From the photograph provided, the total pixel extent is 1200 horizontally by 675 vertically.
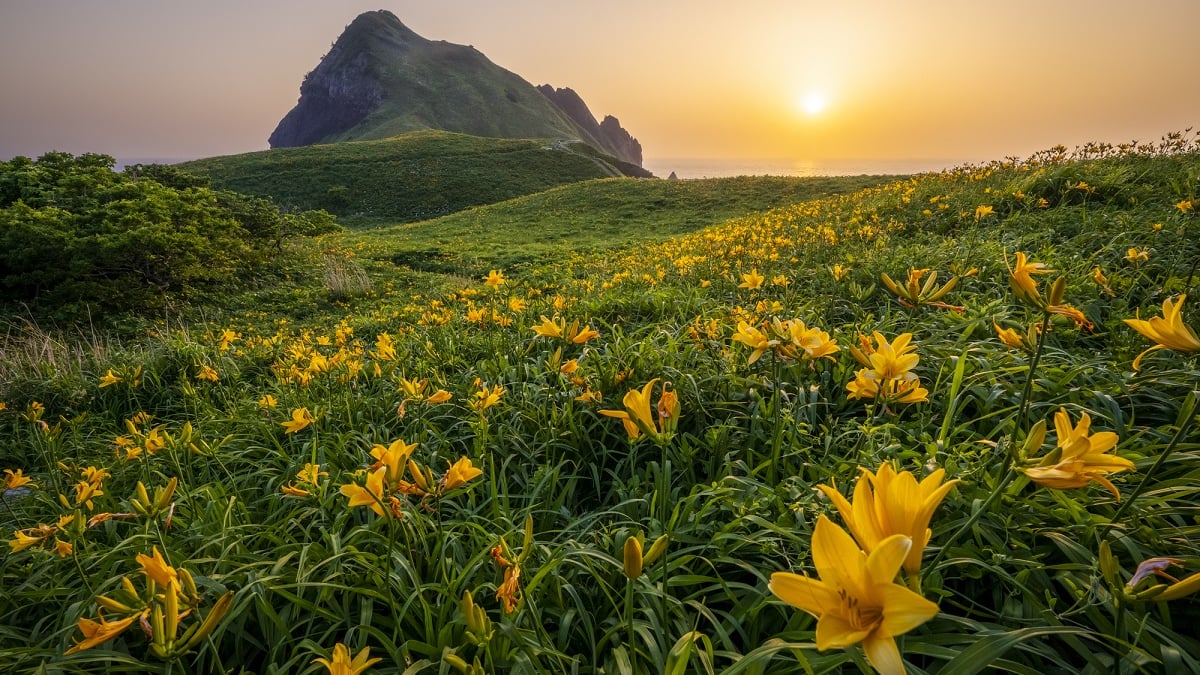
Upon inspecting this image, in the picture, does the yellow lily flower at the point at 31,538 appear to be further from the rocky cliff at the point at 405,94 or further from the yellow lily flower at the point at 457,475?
the rocky cliff at the point at 405,94

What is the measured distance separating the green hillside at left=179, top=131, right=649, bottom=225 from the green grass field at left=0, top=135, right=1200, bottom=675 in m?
25.6

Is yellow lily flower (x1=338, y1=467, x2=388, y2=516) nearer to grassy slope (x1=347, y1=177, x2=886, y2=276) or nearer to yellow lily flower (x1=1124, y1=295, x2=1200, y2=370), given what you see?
yellow lily flower (x1=1124, y1=295, x2=1200, y2=370)

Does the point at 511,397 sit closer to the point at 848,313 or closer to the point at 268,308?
the point at 848,313

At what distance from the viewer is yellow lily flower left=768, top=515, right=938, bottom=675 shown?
0.54 m

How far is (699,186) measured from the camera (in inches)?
869

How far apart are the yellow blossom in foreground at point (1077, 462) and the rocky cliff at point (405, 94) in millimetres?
65930

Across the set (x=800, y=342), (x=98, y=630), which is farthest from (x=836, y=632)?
(x=98, y=630)

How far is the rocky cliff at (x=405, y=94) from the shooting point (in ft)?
227

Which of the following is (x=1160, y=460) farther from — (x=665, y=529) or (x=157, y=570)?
(x=157, y=570)

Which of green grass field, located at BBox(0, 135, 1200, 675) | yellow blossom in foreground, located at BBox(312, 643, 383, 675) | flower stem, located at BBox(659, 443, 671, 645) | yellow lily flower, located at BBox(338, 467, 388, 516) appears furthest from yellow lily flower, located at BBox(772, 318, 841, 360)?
yellow blossom in foreground, located at BBox(312, 643, 383, 675)

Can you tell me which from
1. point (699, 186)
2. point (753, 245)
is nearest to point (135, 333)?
point (753, 245)

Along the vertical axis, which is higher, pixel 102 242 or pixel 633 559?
pixel 102 242

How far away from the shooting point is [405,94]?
71.2 metres

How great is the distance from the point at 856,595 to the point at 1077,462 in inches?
16.0
